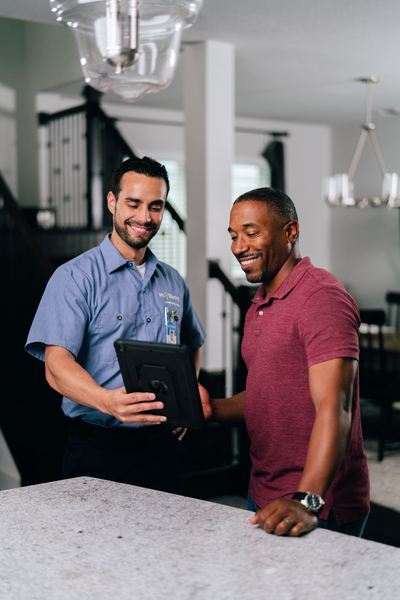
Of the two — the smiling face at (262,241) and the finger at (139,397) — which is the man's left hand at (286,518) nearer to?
the finger at (139,397)

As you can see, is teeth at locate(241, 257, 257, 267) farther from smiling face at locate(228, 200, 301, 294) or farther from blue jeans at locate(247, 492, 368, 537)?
blue jeans at locate(247, 492, 368, 537)

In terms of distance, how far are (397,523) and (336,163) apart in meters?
5.47

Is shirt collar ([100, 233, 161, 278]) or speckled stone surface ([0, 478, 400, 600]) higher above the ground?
shirt collar ([100, 233, 161, 278])

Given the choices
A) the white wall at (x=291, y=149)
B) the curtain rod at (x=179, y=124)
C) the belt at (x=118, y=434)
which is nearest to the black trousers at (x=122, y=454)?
the belt at (x=118, y=434)

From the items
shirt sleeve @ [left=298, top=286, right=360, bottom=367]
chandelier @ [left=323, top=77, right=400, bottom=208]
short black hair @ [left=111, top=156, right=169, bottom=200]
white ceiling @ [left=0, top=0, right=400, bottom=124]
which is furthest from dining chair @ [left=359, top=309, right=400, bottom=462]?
shirt sleeve @ [left=298, top=286, right=360, bottom=367]

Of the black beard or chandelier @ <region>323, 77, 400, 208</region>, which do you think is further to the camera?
chandelier @ <region>323, 77, 400, 208</region>

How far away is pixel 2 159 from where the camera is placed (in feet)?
20.2

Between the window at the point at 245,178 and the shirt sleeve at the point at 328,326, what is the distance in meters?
6.10

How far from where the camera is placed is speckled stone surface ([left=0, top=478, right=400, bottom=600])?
3.41ft

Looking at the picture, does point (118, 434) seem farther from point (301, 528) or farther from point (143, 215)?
point (301, 528)

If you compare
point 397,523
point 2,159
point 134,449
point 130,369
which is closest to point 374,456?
point 397,523

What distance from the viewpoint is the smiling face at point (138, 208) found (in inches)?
75.8

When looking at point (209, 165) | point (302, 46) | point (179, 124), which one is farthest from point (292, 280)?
point (179, 124)

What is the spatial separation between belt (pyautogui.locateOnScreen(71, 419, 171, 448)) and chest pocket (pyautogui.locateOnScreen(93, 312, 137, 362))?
21 centimetres
